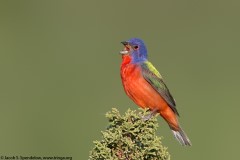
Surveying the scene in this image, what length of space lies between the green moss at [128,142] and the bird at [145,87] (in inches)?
94.7

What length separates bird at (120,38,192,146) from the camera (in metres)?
6.97

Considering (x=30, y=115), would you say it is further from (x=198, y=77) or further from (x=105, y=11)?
(x=105, y=11)

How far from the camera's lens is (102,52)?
43.8 ft

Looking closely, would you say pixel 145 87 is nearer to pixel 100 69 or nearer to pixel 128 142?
pixel 128 142

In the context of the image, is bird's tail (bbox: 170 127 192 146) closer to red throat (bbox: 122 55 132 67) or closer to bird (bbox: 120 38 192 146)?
bird (bbox: 120 38 192 146)

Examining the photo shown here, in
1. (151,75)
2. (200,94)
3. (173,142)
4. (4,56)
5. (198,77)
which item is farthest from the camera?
(4,56)

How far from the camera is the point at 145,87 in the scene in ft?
23.2

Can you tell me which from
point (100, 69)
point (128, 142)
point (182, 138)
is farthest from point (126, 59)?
point (100, 69)

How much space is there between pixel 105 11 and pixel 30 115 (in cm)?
634

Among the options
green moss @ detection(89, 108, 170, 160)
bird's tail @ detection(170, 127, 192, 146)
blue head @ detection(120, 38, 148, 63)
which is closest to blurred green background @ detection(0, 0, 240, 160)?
bird's tail @ detection(170, 127, 192, 146)

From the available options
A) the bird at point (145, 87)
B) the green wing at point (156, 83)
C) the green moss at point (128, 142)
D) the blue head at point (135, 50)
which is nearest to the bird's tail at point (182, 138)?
the bird at point (145, 87)

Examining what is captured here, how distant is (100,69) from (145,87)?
5.14 metres

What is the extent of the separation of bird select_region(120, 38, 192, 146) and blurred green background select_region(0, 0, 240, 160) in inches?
70.4

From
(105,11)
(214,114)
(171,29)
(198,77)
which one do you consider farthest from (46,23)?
(214,114)
